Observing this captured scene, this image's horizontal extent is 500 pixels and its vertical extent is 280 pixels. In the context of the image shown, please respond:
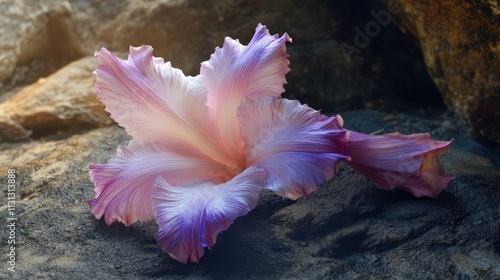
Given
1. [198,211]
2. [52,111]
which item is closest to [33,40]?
[52,111]

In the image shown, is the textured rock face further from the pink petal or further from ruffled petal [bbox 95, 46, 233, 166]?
ruffled petal [bbox 95, 46, 233, 166]

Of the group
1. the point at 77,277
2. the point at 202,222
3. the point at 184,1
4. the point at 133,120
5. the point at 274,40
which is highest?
the point at 184,1

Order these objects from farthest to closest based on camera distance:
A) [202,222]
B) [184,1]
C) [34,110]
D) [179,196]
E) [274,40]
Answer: [184,1]
[34,110]
[274,40]
[179,196]
[202,222]

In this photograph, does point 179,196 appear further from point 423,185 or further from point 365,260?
point 423,185

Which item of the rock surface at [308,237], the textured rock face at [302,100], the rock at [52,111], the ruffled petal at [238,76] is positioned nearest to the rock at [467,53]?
the textured rock face at [302,100]

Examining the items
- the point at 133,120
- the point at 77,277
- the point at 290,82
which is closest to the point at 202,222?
the point at 77,277
